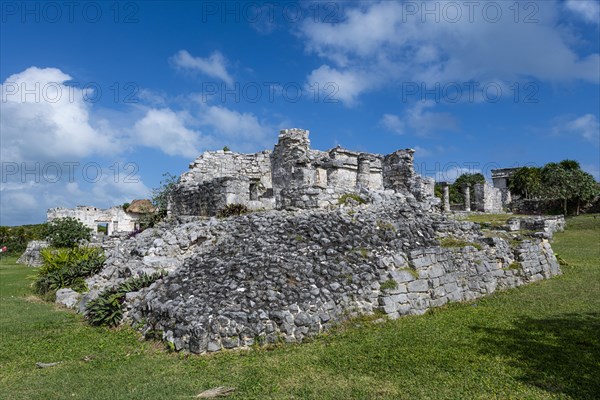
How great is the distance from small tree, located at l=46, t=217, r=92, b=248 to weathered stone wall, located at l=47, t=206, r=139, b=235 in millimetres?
11640

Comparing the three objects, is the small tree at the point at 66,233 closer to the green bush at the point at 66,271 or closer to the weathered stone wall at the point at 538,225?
the green bush at the point at 66,271

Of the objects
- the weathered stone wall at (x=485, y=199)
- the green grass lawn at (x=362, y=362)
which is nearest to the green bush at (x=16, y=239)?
the green grass lawn at (x=362, y=362)

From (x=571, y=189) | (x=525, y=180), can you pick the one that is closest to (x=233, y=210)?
(x=571, y=189)

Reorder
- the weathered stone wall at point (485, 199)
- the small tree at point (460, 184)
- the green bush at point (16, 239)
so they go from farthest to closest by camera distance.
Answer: the small tree at point (460, 184) < the weathered stone wall at point (485, 199) < the green bush at point (16, 239)

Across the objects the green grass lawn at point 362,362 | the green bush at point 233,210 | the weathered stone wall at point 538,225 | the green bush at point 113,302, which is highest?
the green bush at point 233,210

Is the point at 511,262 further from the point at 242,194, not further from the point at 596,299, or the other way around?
the point at 242,194

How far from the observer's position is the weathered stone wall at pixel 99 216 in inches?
1458

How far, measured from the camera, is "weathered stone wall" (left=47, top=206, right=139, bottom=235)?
121ft

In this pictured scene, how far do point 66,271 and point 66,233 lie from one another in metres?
12.6

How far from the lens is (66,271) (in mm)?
13133

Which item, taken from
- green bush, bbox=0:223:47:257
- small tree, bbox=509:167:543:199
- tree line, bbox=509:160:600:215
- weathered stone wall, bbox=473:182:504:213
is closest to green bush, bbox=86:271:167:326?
green bush, bbox=0:223:47:257

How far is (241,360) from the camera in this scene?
6.07m

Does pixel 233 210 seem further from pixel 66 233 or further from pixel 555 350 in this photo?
pixel 66 233

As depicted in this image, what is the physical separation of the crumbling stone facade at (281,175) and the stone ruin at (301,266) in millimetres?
133
